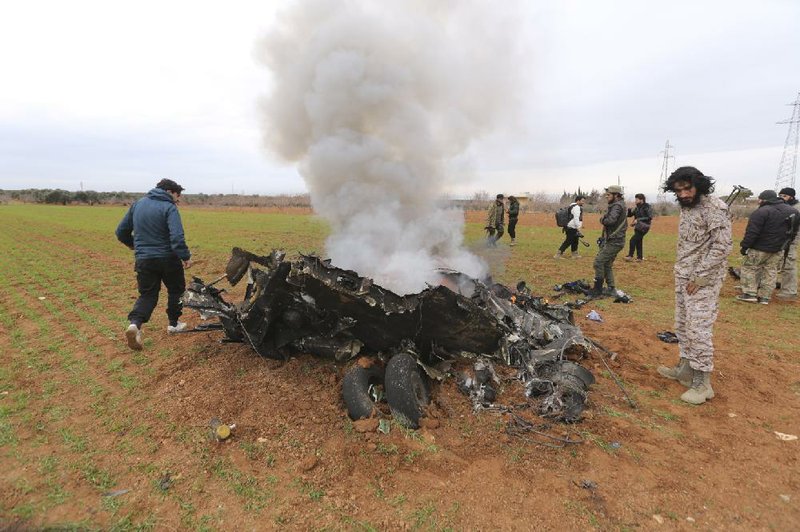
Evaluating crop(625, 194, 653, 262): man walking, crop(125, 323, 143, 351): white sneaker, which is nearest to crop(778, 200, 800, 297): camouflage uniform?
crop(625, 194, 653, 262): man walking

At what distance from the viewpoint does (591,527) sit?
2607 millimetres

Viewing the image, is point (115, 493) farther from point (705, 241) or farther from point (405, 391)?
point (705, 241)

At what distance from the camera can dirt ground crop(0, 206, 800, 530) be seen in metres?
2.69

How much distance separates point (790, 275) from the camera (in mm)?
8328

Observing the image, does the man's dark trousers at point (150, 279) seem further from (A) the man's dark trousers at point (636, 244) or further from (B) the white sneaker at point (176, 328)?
(A) the man's dark trousers at point (636, 244)

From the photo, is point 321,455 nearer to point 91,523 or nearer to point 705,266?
point 91,523

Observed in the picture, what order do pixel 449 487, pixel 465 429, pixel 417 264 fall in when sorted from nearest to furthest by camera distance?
1. pixel 449 487
2. pixel 465 429
3. pixel 417 264

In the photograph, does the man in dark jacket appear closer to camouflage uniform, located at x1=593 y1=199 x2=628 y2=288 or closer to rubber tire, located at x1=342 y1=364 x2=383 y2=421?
camouflage uniform, located at x1=593 y1=199 x2=628 y2=288

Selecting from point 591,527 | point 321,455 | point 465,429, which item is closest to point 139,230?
point 321,455

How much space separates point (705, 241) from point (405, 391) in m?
3.42

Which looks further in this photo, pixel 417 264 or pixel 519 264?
pixel 519 264

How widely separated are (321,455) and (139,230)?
3826 millimetres

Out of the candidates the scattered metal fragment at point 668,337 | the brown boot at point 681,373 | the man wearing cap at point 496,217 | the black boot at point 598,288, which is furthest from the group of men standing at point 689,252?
the man wearing cap at point 496,217

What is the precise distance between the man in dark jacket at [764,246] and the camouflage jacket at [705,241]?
494 centimetres
